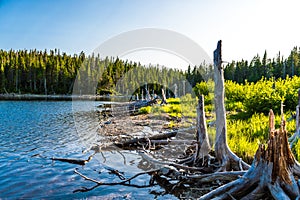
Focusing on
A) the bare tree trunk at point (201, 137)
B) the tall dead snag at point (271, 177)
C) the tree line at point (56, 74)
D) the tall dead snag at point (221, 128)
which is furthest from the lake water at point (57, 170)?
the tree line at point (56, 74)

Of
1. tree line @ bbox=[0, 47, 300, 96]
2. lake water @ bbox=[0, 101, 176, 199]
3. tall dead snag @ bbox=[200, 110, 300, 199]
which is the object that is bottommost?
lake water @ bbox=[0, 101, 176, 199]

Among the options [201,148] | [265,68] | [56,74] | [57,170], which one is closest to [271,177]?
[201,148]

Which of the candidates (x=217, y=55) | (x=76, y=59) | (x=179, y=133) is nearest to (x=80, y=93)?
(x=76, y=59)

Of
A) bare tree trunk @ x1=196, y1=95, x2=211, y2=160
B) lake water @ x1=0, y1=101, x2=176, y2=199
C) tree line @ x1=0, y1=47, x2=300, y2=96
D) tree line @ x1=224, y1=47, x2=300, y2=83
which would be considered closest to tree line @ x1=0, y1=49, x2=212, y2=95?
tree line @ x1=0, y1=47, x2=300, y2=96

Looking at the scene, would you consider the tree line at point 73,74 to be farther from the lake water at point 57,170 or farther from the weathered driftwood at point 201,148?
the weathered driftwood at point 201,148

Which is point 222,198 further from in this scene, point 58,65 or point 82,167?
point 58,65

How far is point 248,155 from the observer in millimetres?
8609

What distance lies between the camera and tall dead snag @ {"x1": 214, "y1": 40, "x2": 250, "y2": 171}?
294 inches

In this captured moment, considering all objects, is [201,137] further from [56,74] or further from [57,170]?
[56,74]

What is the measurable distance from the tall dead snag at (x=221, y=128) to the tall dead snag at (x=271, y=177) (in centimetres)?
170

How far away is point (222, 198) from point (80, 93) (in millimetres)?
106186

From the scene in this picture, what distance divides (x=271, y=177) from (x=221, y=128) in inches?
103

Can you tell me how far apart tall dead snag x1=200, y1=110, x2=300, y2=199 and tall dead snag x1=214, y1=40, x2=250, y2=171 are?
170cm

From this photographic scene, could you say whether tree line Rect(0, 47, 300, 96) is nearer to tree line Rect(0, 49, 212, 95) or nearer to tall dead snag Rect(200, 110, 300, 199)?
tree line Rect(0, 49, 212, 95)
